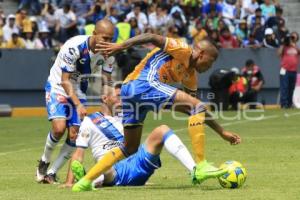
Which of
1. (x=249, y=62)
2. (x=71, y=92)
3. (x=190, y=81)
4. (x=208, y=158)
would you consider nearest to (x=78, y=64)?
(x=71, y=92)

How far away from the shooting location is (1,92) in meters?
29.9

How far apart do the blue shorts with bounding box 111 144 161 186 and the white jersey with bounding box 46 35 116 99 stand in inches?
57.9

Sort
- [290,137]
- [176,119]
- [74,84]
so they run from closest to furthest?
[74,84] → [290,137] → [176,119]

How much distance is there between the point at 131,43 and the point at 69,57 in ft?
5.95

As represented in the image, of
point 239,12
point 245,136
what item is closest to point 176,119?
point 245,136

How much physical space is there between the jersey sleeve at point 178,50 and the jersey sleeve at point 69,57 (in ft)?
5.53

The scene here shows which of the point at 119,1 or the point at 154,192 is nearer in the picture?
the point at 154,192

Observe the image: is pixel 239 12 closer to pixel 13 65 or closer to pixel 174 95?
pixel 13 65

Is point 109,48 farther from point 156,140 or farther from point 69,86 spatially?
point 69,86

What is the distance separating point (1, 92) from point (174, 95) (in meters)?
19.3

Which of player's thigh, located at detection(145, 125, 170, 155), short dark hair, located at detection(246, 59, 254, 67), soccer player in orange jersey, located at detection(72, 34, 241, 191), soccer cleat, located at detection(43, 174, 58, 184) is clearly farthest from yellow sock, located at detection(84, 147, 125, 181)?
short dark hair, located at detection(246, 59, 254, 67)

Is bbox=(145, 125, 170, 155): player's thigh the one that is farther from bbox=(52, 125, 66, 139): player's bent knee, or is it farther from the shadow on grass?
bbox=(52, 125, 66, 139): player's bent knee

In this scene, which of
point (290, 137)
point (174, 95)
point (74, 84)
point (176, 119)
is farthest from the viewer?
point (176, 119)

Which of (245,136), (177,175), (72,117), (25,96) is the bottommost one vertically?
(25,96)
